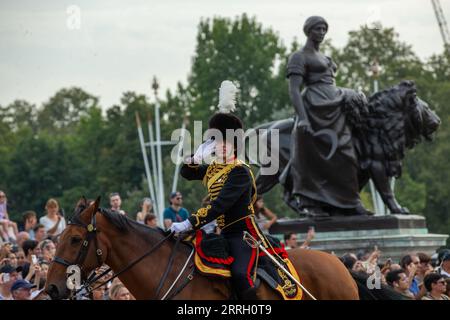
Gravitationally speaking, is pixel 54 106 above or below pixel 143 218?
above

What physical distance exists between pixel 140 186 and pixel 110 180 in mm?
2013

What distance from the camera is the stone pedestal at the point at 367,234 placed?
23094mm

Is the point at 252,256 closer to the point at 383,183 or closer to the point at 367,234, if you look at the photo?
the point at 367,234

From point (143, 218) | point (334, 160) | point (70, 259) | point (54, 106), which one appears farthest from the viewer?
point (54, 106)

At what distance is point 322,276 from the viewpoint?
1350cm

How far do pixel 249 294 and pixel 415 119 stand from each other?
12040mm

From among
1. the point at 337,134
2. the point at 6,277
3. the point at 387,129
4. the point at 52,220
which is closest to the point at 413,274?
the point at 337,134

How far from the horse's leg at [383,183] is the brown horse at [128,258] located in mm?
11274

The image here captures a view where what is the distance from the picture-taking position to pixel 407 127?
23.8 m

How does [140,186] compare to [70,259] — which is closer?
[70,259]

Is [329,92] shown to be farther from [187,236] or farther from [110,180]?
[110,180]
